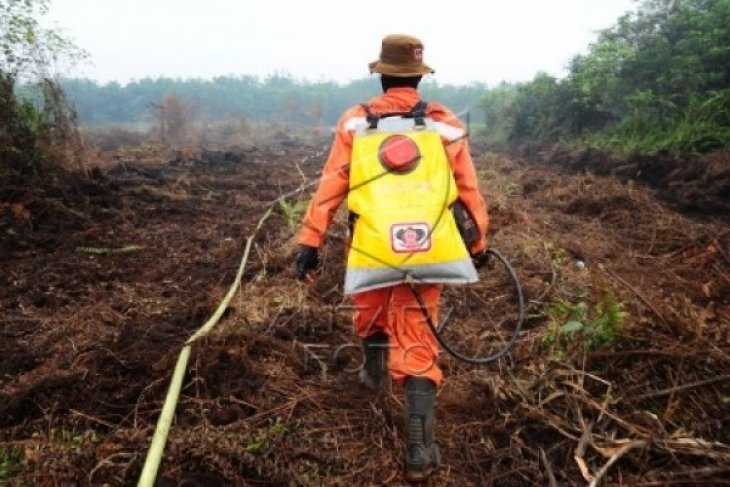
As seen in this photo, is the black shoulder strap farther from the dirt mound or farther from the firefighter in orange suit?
the dirt mound

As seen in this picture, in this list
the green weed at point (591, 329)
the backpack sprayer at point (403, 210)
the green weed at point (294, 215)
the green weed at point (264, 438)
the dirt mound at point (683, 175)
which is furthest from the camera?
the dirt mound at point (683, 175)

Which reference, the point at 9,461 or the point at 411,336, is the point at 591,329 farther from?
the point at 9,461

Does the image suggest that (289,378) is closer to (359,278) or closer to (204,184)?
(359,278)

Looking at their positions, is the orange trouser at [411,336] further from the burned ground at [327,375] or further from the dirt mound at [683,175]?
the dirt mound at [683,175]

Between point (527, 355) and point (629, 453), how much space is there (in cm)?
105

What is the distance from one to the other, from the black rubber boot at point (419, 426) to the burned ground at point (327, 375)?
11 cm

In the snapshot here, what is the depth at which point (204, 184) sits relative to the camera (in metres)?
11.5

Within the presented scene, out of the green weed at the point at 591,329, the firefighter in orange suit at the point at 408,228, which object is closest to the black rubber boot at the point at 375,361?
the firefighter in orange suit at the point at 408,228

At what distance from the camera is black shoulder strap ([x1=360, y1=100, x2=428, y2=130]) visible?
7.58 ft

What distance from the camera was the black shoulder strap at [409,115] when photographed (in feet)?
7.58

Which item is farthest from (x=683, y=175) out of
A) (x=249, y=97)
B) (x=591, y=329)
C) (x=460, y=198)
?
(x=249, y=97)

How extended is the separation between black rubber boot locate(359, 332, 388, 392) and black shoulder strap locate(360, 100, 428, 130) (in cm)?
111

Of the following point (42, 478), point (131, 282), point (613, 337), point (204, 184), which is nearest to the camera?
point (42, 478)

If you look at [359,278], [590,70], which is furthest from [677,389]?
[590,70]
